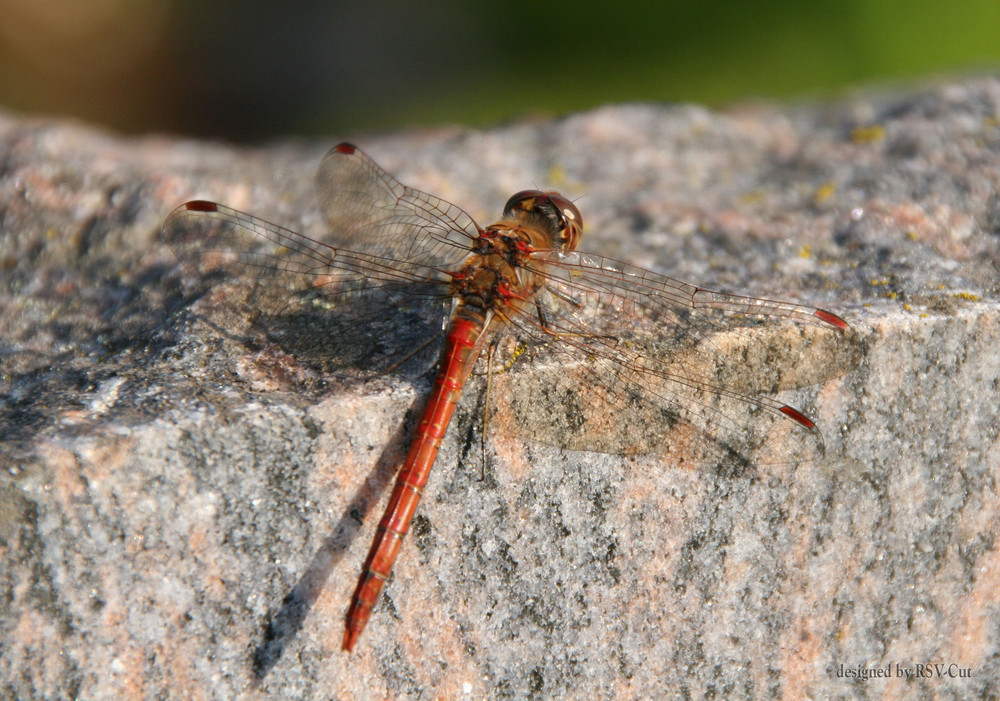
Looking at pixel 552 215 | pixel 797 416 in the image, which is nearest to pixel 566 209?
pixel 552 215

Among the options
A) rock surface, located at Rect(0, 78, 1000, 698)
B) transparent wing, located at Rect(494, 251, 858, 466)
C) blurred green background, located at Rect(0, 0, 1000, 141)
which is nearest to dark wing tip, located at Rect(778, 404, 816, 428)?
transparent wing, located at Rect(494, 251, 858, 466)

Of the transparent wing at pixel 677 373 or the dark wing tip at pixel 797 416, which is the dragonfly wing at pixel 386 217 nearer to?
the transparent wing at pixel 677 373

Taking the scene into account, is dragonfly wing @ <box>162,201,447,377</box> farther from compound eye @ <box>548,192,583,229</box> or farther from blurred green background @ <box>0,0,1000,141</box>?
blurred green background @ <box>0,0,1000,141</box>

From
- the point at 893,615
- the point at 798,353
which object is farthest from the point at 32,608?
the point at 893,615

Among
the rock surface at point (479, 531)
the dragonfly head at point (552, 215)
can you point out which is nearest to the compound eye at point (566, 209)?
the dragonfly head at point (552, 215)

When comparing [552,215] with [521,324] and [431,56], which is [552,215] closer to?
[521,324]

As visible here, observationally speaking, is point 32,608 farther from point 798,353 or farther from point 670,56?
point 670,56
